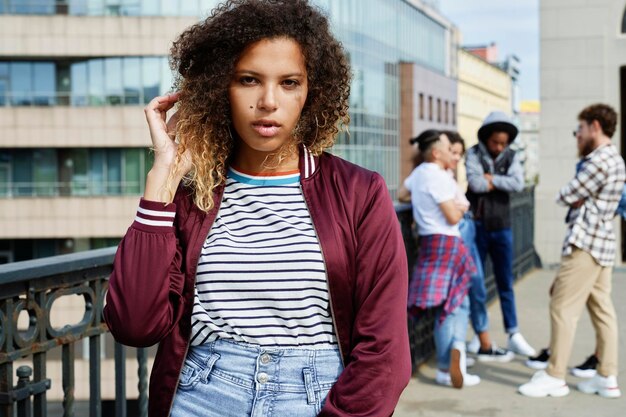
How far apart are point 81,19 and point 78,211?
29.9ft

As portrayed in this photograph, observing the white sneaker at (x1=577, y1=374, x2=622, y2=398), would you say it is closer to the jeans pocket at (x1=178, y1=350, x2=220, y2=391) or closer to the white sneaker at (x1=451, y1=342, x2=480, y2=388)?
the white sneaker at (x1=451, y1=342, x2=480, y2=388)

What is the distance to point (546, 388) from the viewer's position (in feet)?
21.0

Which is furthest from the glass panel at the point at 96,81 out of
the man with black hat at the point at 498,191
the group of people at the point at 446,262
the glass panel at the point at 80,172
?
the group of people at the point at 446,262

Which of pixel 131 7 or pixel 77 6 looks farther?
pixel 131 7

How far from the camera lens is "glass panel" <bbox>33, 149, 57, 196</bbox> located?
4534cm

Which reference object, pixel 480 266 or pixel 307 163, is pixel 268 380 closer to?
pixel 307 163

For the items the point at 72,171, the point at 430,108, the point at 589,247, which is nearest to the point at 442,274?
the point at 589,247

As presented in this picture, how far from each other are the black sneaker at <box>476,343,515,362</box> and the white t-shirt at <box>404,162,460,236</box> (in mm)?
1265

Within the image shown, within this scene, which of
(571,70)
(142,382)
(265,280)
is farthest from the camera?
(571,70)

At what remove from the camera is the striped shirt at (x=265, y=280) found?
239cm

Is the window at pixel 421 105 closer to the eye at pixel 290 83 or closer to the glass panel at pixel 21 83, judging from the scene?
the glass panel at pixel 21 83

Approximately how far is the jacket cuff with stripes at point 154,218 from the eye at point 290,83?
442 mm

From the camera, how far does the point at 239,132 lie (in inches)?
99.5

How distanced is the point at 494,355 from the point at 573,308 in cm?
136
